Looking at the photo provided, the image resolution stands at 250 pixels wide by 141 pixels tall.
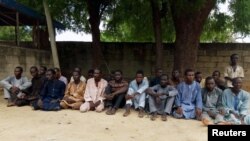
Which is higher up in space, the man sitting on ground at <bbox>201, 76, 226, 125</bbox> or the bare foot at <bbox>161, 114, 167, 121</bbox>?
the man sitting on ground at <bbox>201, 76, 226, 125</bbox>

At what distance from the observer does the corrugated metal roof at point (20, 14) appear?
11188mm

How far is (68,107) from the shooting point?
9.20 metres

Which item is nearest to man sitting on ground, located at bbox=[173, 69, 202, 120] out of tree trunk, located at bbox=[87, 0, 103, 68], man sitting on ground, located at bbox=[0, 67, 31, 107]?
man sitting on ground, located at bbox=[0, 67, 31, 107]

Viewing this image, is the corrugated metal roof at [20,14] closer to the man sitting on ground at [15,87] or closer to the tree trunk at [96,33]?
the tree trunk at [96,33]

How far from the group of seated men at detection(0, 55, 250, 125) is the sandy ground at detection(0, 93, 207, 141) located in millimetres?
259

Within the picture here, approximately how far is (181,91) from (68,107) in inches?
98.0

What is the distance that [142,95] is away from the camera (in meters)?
8.93

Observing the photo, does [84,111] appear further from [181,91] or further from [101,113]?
[181,91]

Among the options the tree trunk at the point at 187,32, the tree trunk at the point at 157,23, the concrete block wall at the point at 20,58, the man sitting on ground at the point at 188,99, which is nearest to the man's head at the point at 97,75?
the man sitting on ground at the point at 188,99

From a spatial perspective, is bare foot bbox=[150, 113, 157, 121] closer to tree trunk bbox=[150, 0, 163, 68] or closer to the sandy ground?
the sandy ground

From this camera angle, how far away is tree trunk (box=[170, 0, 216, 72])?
10.7m

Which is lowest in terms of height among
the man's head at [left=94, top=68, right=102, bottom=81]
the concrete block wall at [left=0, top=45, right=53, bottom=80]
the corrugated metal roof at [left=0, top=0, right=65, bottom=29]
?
the man's head at [left=94, top=68, right=102, bottom=81]

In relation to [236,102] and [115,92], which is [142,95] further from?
[236,102]

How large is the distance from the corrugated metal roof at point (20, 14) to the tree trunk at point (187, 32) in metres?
4.19
